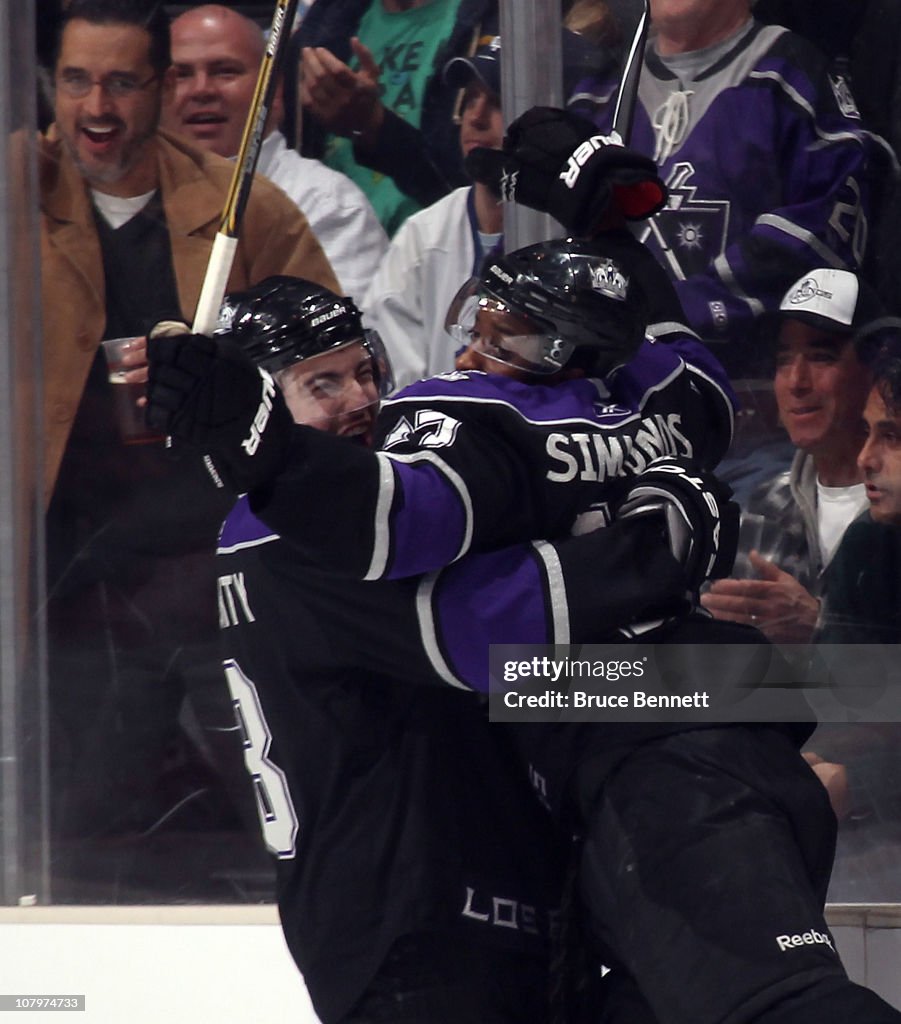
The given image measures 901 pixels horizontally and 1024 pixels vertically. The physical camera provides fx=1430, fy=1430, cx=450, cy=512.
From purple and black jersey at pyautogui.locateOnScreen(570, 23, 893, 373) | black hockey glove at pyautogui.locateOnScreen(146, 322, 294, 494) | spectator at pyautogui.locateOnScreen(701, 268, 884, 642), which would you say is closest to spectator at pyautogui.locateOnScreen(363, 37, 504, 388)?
purple and black jersey at pyautogui.locateOnScreen(570, 23, 893, 373)

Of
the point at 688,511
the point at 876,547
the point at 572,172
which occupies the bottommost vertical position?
the point at 876,547

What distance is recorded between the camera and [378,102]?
2408 mm

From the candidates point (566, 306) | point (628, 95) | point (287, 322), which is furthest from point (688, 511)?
point (628, 95)

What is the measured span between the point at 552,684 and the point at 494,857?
24 cm

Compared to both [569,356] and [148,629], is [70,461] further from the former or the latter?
[569,356]

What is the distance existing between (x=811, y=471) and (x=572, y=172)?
83 cm

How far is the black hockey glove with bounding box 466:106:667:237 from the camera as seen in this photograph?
1.79 metres

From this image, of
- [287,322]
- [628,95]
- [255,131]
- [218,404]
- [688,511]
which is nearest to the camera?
[218,404]

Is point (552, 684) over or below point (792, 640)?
over

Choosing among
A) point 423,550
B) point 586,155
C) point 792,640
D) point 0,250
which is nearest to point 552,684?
point 423,550

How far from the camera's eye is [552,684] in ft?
5.02

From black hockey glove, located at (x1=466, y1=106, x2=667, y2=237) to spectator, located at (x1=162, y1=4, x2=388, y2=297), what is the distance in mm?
537

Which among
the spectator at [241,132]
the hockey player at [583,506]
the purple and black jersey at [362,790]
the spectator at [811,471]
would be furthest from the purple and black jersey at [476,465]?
the spectator at [241,132]

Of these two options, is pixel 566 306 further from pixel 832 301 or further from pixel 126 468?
pixel 126 468
